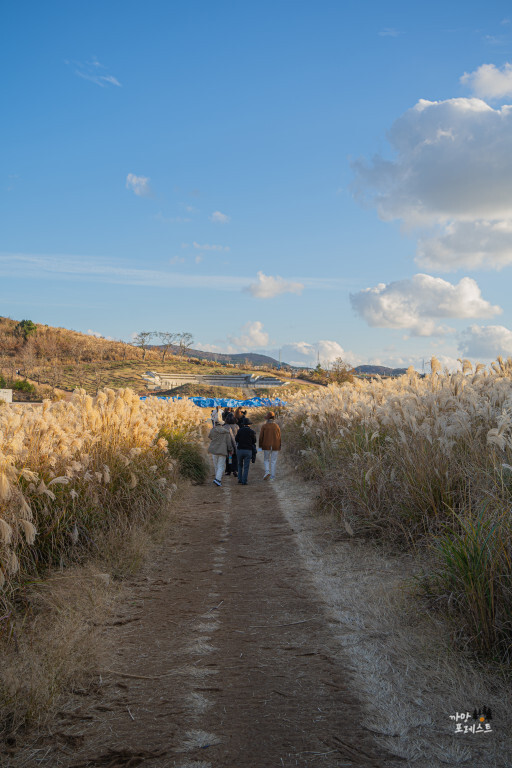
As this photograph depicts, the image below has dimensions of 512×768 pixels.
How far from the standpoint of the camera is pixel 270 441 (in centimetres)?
1567

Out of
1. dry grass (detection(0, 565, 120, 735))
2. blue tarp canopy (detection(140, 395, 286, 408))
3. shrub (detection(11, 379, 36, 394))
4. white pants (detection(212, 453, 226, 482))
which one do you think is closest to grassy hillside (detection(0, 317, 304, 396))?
shrub (detection(11, 379, 36, 394))

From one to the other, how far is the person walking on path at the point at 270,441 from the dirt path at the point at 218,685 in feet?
27.4

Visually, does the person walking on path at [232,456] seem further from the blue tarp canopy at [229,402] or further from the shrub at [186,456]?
the blue tarp canopy at [229,402]

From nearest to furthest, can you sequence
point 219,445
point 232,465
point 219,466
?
point 219,445 < point 219,466 < point 232,465

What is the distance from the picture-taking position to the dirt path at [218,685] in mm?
3227

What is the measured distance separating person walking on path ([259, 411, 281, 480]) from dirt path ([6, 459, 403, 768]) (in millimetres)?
8350

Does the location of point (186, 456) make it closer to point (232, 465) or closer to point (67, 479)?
point (232, 465)

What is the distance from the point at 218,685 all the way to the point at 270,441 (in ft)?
38.3

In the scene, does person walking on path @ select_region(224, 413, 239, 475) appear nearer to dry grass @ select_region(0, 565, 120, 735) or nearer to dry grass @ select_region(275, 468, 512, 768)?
dry grass @ select_region(275, 468, 512, 768)

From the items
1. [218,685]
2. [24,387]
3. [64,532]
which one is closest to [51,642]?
[218,685]

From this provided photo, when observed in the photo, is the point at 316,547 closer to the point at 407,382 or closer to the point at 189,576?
the point at 189,576

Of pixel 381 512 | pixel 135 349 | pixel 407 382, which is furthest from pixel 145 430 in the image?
pixel 135 349

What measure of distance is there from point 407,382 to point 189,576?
23.8ft

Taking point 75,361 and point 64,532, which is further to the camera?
point 75,361
